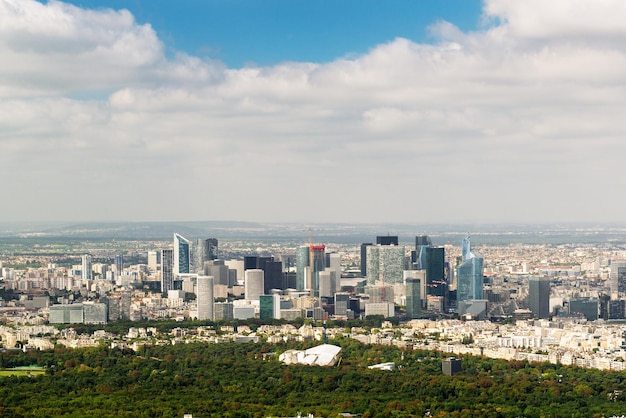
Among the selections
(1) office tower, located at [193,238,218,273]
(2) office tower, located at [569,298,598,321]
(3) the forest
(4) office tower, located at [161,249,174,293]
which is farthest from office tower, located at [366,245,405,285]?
(3) the forest

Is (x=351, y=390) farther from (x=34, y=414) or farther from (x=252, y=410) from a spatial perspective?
(x=34, y=414)

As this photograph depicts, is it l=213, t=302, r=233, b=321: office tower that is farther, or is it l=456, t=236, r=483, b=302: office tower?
l=456, t=236, r=483, b=302: office tower

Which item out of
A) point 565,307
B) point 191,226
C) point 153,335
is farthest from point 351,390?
point 191,226

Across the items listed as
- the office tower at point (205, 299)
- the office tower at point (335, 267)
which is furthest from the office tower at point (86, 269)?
the office tower at point (205, 299)

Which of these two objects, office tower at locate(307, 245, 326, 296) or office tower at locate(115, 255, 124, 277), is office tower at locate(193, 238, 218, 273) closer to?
office tower at locate(115, 255, 124, 277)

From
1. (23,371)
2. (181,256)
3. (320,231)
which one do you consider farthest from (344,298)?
(320,231)
